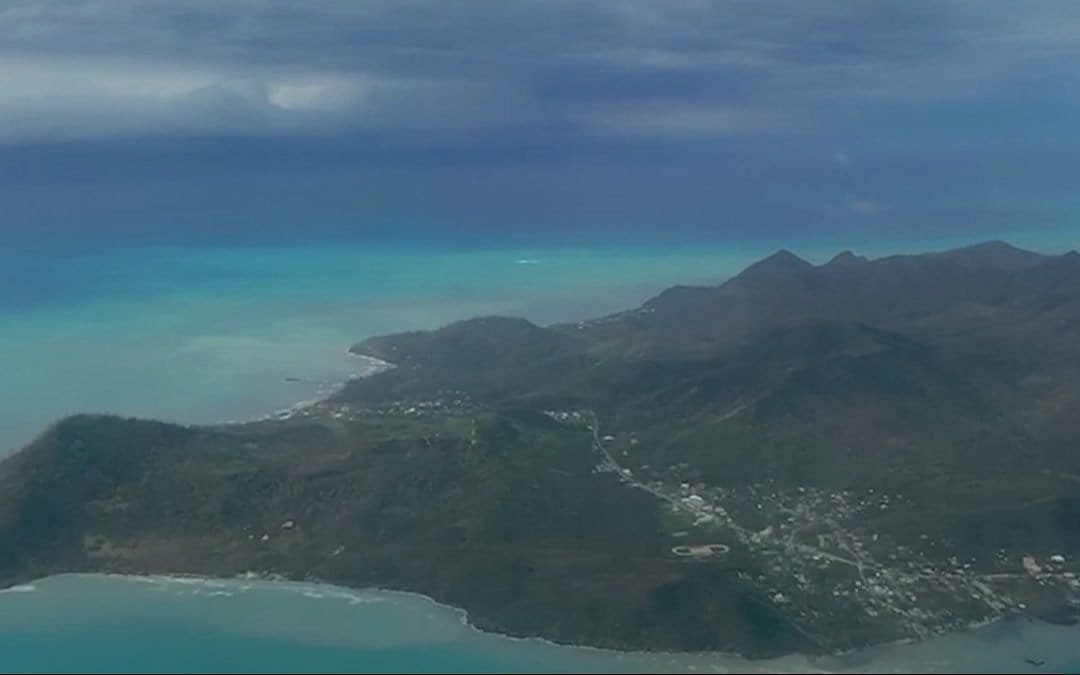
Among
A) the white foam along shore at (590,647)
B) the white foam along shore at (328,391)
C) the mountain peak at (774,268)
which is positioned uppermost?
the mountain peak at (774,268)

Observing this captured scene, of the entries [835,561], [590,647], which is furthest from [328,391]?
[590,647]

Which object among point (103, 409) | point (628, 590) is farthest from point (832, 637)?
point (103, 409)

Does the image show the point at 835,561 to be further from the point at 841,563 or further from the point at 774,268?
the point at 774,268

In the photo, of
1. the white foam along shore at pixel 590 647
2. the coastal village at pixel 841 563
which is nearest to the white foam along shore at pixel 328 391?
the white foam along shore at pixel 590 647

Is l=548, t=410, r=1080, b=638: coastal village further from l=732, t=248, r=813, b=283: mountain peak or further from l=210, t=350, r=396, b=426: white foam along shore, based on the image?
l=732, t=248, r=813, b=283: mountain peak

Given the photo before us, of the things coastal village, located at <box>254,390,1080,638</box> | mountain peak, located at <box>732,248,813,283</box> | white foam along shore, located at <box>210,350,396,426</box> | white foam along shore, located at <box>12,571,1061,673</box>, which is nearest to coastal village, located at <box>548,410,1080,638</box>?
coastal village, located at <box>254,390,1080,638</box>

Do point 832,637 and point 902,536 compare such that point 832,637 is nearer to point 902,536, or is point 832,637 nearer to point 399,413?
point 902,536

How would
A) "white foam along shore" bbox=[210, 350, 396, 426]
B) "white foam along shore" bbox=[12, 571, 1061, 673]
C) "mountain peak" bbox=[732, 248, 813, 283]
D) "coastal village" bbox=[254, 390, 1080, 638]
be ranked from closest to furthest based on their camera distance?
1. "white foam along shore" bbox=[12, 571, 1061, 673]
2. "coastal village" bbox=[254, 390, 1080, 638]
3. "white foam along shore" bbox=[210, 350, 396, 426]
4. "mountain peak" bbox=[732, 248, 813, 283]

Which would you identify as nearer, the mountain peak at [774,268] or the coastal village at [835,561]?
the coastal village at [835,561]

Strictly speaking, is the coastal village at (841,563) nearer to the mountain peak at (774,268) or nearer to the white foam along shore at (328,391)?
the white foam along shore at (328,391)
